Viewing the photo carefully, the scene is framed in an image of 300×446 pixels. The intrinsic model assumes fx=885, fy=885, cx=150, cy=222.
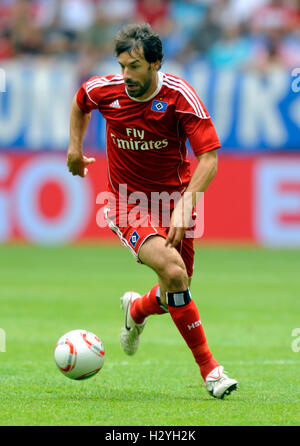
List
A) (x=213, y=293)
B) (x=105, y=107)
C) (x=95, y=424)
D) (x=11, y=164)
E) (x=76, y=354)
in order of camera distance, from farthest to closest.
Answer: (x=11, y=164), (x=213, y=293), (x=105, y=107), (x=76, y=354), (x=95, y=424)

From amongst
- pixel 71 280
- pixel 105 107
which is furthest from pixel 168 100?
pixel 71 280

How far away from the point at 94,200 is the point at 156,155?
10.0 meters

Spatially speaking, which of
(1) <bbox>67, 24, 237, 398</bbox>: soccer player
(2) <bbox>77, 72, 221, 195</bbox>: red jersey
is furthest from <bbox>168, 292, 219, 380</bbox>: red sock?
(2) <bbox>77, 72, 221, 195</bbox>: red jersey

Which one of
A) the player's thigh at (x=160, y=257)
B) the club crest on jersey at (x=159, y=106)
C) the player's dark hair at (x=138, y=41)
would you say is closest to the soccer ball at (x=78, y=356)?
the player's thigh at (x=160, y=257)

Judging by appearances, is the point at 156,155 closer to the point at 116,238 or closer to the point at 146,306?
the point at 146,306

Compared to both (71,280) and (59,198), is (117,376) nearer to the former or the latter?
(71,280)

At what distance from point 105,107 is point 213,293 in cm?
529

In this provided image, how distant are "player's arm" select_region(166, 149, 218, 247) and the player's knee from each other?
0.16 meters

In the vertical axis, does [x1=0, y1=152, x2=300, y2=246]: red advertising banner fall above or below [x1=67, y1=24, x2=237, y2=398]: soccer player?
below

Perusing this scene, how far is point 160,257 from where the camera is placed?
230 inches

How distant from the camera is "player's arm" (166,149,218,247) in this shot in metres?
5.68

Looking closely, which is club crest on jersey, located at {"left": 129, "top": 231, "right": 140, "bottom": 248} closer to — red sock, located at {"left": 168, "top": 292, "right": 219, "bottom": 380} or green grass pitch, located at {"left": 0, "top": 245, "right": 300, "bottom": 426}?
red sock, located at {"left": 168, "top": 292, "right": 219, "bottom": 380}

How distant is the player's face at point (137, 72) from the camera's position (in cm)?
586

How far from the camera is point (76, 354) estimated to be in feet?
19.2
